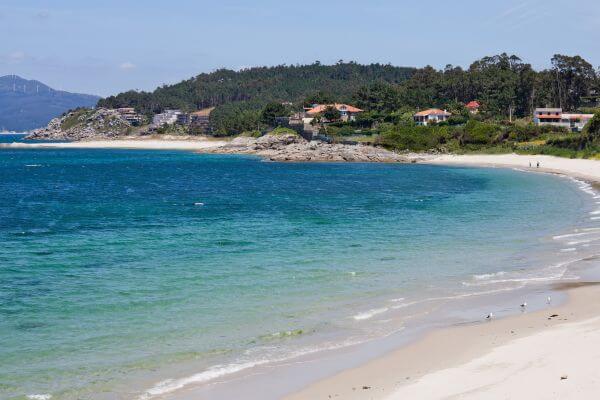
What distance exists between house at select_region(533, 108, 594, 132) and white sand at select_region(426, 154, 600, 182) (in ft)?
70.4

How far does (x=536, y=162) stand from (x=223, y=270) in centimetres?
7306

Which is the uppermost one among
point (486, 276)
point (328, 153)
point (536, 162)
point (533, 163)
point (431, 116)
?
point (431, 116)

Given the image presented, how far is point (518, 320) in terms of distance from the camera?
752 inches

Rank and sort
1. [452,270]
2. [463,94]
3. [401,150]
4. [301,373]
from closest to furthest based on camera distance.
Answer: [301,373]
[452,270]
[401,150]
[463,94]

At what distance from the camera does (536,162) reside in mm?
90375

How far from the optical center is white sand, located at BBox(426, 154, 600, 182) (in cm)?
7526

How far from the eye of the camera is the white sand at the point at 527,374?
495 inches

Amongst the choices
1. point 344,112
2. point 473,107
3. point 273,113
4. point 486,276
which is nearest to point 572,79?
point 473,107

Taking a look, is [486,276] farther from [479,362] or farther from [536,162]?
[536,162]

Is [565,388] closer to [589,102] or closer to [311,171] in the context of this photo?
[311,171]

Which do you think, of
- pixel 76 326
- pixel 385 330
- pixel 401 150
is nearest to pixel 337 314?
pixel 385 330

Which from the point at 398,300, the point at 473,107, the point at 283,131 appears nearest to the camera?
the point at 398,300

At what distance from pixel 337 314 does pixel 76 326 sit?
296 inches

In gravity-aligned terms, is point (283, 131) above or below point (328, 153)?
above
